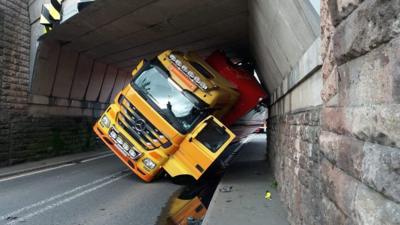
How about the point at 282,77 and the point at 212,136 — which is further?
the point at 212,136

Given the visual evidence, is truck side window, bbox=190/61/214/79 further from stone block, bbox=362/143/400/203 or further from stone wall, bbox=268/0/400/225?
stone block, bbox=362/143/400/203

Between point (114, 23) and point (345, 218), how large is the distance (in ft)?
37.5

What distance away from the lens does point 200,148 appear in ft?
32.6

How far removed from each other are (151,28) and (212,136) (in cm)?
488

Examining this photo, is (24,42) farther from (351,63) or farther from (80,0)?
(351,63)

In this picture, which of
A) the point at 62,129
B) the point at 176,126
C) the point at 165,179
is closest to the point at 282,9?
the point at 176,126

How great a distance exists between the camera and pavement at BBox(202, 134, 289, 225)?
21.3 feet

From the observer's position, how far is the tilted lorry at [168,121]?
33.0ft

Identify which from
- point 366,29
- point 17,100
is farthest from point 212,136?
point 366,29

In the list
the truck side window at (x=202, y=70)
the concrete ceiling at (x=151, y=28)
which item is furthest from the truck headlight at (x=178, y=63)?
the concrete ceiling at (x=151, y=28)

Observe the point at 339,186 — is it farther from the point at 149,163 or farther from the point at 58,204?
the point at 149,163

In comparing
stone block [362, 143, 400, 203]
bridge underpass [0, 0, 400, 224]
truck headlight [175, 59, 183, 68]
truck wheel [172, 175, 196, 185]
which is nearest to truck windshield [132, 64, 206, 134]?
truck headlight [175, 59, 183, 68]

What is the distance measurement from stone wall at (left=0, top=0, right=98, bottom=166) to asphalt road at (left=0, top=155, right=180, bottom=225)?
6.25 feet

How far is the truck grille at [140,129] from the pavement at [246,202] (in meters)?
1.86
